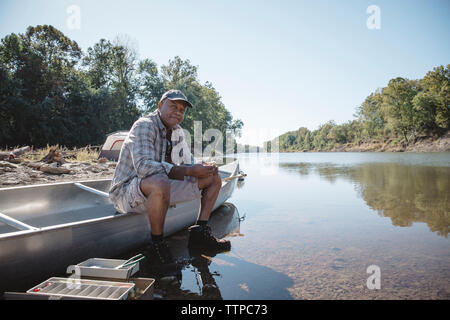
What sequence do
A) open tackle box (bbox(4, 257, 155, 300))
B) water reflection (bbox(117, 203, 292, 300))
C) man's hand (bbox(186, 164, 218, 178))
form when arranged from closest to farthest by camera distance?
open tackle box (bbox(4, 257, 155, 300)) → water reflection (bbox(117, 203, 292, 300)) → man's hand (bbox(186, 164, 218, 178))

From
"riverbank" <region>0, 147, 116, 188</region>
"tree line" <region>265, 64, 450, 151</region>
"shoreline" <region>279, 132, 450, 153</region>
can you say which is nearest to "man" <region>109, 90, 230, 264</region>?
"riverbank" <region>0, 147, 116, 188</region>

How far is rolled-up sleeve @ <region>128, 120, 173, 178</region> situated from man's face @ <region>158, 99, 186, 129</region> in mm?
224

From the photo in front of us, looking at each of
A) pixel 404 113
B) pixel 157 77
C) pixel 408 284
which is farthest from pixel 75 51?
pixel 404 113

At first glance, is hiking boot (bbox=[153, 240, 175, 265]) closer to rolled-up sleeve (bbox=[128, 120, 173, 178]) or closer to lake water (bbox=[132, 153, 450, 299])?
lake water (bbox=[132, 153, 450, 299])

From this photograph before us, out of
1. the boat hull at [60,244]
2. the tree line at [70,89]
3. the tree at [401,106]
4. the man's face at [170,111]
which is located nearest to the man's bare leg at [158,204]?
the boat hull at [60,244]

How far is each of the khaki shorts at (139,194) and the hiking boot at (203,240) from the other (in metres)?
0.37

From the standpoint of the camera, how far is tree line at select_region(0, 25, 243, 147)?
19094 millimetres

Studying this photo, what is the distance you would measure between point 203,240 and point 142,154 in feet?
3.80

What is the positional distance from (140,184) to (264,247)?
158cm

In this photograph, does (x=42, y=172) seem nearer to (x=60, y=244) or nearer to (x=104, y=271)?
(x=60, y=244)

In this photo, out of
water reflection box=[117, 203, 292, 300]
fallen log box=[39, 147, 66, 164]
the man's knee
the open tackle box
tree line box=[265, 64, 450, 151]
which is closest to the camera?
the open tackle box

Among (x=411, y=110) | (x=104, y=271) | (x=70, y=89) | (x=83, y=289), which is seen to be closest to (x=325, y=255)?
(x=104, y=271)

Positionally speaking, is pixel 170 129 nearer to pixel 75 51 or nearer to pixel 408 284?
pixel 408 284

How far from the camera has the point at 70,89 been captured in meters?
24.3
